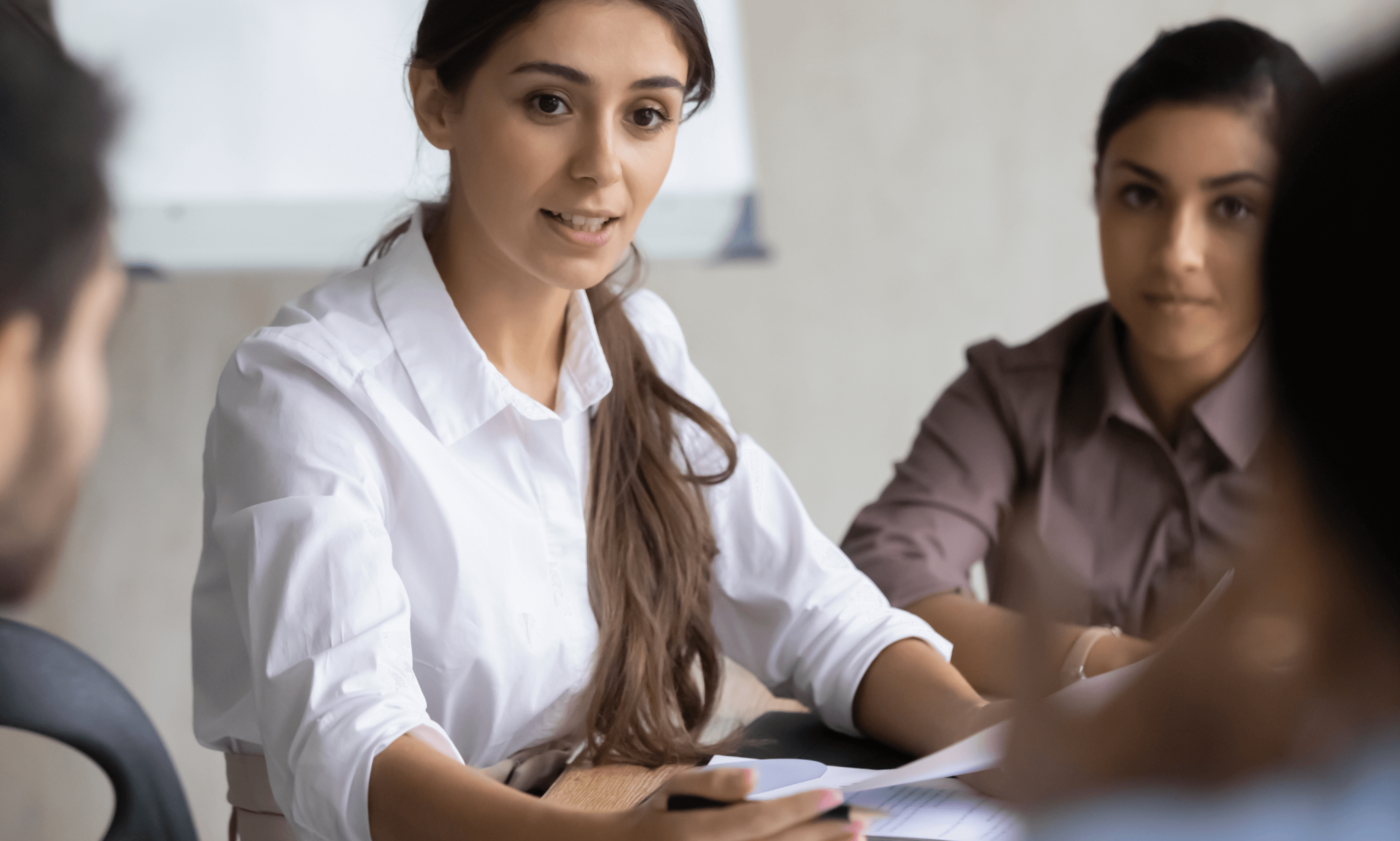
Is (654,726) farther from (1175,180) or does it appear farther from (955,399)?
(1175,180)

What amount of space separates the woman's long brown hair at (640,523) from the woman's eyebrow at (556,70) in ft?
0.12

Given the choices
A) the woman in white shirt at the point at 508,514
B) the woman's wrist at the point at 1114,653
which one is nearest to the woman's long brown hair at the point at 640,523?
the woman in white shirt at the point at 508,514

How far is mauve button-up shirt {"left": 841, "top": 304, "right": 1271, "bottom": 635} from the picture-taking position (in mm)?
1396

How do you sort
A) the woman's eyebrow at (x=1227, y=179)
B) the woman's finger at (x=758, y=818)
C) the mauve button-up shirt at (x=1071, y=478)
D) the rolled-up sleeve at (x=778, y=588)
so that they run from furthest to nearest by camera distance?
the mauve button-up shirt at (x=1071, y=478)
the woman's eyebrow at (x=1227, y=179)
the rolled-up sleeve at (x=778, y=588)
the woman's finger at (x=758, y=818)

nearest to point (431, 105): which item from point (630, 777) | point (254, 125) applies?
point (630, 777)

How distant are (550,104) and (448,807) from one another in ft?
1.93

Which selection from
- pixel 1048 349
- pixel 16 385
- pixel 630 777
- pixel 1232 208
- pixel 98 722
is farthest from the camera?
pixel 16 385

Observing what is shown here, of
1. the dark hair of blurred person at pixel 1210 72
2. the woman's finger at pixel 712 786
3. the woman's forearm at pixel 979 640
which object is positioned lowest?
the woman's forearm at pixel 979 640

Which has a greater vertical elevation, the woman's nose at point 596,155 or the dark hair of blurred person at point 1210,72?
the dark hair of blurred person at point 1210,72

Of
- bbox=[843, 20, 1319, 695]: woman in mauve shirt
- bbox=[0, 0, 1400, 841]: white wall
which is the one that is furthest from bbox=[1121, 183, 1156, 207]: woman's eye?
bbox=[0, 0, 1400, 841]: white wall

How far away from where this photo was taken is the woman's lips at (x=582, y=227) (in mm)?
1035

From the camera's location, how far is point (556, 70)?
988mm

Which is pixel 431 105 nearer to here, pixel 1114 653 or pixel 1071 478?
pixel 1114 653

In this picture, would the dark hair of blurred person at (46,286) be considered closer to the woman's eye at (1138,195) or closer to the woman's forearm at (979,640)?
the woman's forearm at (979,640)
